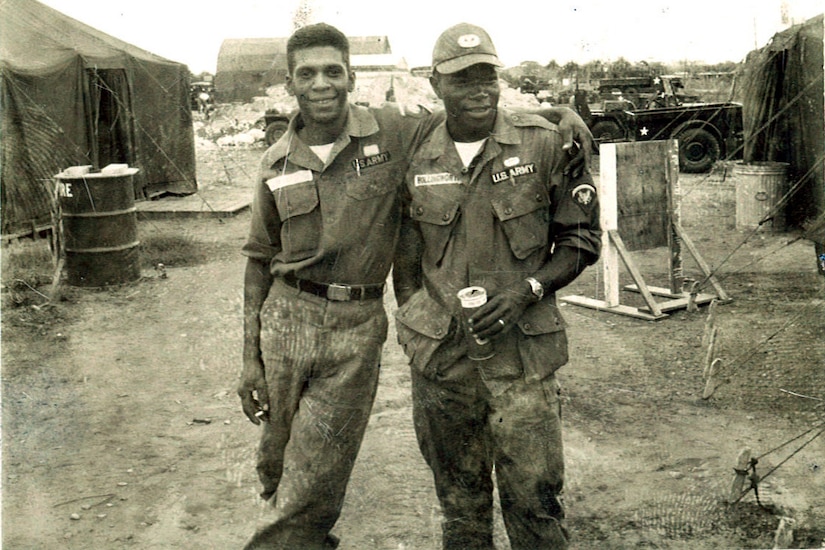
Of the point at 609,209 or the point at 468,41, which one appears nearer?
the point at 468,41

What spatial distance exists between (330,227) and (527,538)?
1272 millimetres

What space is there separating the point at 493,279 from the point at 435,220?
288mm

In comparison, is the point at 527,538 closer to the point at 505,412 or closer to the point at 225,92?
the point at 505,412

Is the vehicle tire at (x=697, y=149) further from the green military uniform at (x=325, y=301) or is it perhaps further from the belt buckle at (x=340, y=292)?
the belt buckle at (x=340, y=292)

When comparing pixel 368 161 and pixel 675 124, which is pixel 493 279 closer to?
pixel 368 161

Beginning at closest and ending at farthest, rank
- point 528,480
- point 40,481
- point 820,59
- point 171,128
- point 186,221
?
point 528,480, point 40,481, point 820,59, point 186,221, point 171,128

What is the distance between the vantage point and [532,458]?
2625mm

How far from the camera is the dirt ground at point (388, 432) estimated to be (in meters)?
3.66

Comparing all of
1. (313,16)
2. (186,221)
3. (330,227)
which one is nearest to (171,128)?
(186,221)

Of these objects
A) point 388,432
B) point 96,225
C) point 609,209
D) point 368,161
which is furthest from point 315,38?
point 96,225

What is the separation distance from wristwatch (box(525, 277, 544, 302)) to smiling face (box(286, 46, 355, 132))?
91cm

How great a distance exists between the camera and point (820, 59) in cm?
907

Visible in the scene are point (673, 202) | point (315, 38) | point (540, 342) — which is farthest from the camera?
point (673, 202)

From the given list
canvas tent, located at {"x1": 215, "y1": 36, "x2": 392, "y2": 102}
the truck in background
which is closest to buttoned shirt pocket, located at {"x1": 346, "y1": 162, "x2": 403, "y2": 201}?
the truck in background
